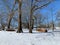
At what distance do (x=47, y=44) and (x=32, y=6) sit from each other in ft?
33.4

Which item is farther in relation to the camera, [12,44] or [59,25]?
[59,25]

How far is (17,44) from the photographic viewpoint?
9453mm

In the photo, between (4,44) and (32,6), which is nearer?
(4,44)

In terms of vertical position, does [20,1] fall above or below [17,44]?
above

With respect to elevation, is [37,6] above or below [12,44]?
above

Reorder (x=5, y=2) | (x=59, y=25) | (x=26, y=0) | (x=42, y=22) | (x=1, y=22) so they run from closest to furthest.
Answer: (x=26, y=0) → (x=5, y=2) → (x=1, y=22) → (x=42, y=22) → (x=59, y=25)

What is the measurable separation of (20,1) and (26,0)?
2.32 meters

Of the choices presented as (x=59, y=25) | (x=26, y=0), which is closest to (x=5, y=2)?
(x=26, y=0)

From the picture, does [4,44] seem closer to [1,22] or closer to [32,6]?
[32,6]

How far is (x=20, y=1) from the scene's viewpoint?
19.6 m

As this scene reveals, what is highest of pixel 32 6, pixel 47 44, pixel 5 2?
pixel 5 2

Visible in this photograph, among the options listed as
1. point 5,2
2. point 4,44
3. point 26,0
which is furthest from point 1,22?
point 4,44

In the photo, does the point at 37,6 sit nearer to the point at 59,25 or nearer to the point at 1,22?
the point at 1,22

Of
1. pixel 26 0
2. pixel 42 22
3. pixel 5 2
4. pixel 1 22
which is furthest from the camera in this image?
pixel 42 22
